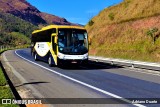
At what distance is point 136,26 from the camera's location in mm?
41812

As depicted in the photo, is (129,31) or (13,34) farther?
(13,34)

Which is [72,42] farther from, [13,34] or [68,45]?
[13,34]

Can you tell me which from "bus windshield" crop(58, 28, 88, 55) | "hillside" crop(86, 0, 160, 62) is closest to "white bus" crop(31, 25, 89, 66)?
"bus windshield" crop(58, 28, 88, 55)

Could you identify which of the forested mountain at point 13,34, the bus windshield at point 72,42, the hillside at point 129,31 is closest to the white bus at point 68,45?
the bus windshield at point 72,42

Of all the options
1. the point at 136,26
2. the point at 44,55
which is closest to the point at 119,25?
the point at 136,26

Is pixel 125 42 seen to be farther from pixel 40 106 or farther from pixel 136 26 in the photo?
pixel 40 106

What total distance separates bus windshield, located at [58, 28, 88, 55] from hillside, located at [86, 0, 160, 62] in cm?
1114

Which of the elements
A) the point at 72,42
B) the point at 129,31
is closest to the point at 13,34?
the point at 129,31

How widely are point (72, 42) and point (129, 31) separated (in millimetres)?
21129

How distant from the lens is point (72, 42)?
74.4 feet

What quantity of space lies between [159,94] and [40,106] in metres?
4.19

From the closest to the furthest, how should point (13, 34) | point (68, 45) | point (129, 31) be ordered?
point (68, 45), point (129, 31), point (13, 34)

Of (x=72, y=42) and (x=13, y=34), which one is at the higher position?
(x=13, y=34)

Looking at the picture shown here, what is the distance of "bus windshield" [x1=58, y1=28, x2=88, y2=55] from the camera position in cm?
2248
